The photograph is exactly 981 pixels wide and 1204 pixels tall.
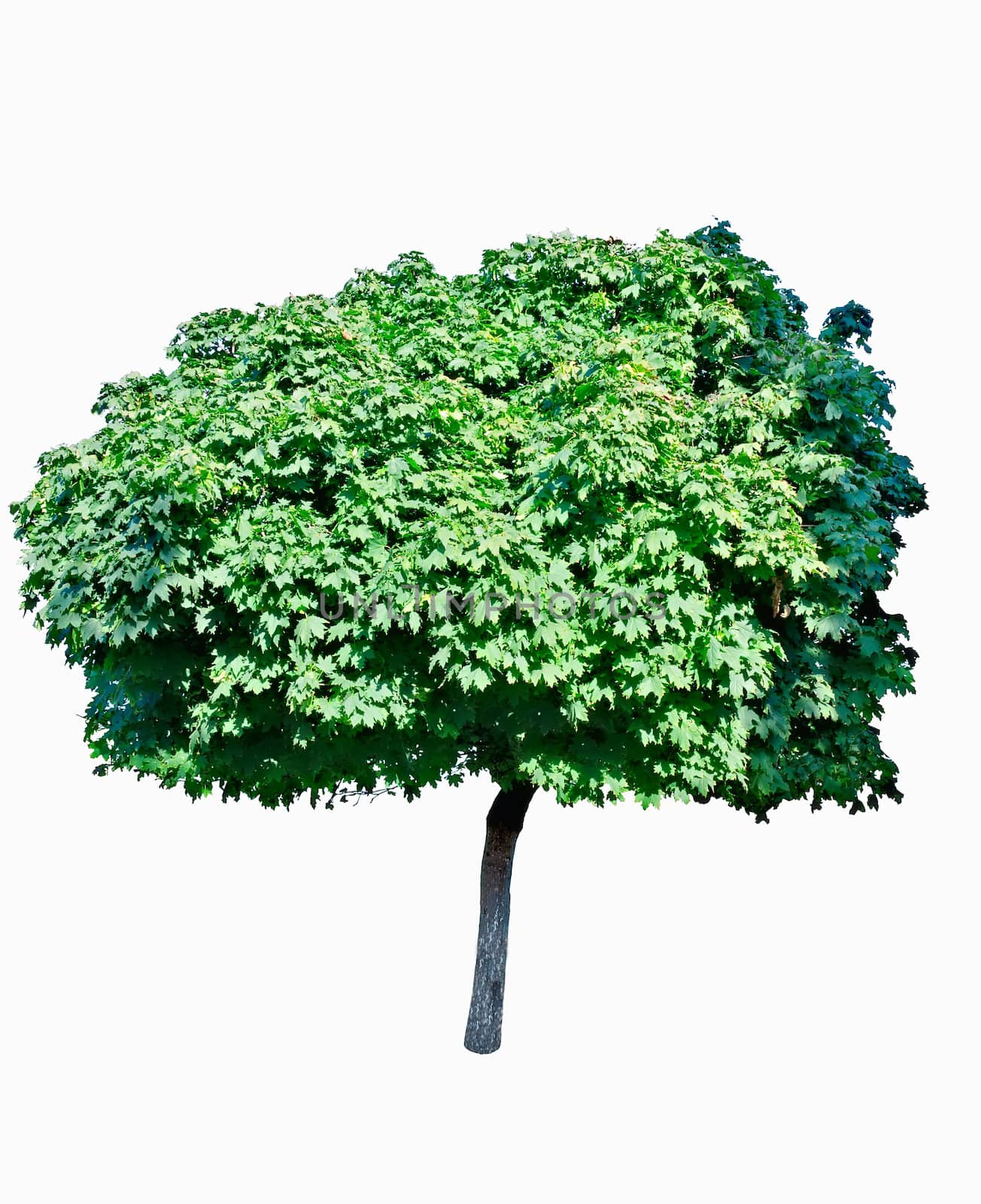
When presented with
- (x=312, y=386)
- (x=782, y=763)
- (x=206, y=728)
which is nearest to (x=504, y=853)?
(x=782, y=763)

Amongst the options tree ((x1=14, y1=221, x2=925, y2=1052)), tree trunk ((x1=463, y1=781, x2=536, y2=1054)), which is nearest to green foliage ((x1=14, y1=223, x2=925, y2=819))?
tree ((x1=14, y1=221, x2=925, y2=1052))

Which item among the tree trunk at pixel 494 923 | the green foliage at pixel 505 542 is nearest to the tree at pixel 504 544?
the green foliage at pixel 505 542

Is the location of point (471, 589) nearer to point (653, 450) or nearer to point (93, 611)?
point (653, 450)

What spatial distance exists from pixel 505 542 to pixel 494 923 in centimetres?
638

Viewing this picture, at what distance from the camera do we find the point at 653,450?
9.01 m

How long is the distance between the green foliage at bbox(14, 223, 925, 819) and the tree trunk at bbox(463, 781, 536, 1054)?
186cm

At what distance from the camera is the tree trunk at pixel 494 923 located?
41.1 feet

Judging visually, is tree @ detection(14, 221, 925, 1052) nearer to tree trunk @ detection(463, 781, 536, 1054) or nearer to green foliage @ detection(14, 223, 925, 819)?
green foliage @ detection(14, 223, 925, 819)

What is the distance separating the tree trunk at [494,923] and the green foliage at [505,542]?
186cm

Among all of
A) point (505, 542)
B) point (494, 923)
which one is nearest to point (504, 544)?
point (505, 542)

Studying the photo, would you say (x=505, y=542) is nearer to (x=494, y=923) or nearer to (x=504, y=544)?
(x=504, y=544)

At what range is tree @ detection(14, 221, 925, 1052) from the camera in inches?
350

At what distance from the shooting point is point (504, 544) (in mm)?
8398

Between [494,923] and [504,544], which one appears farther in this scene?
[494,923]
